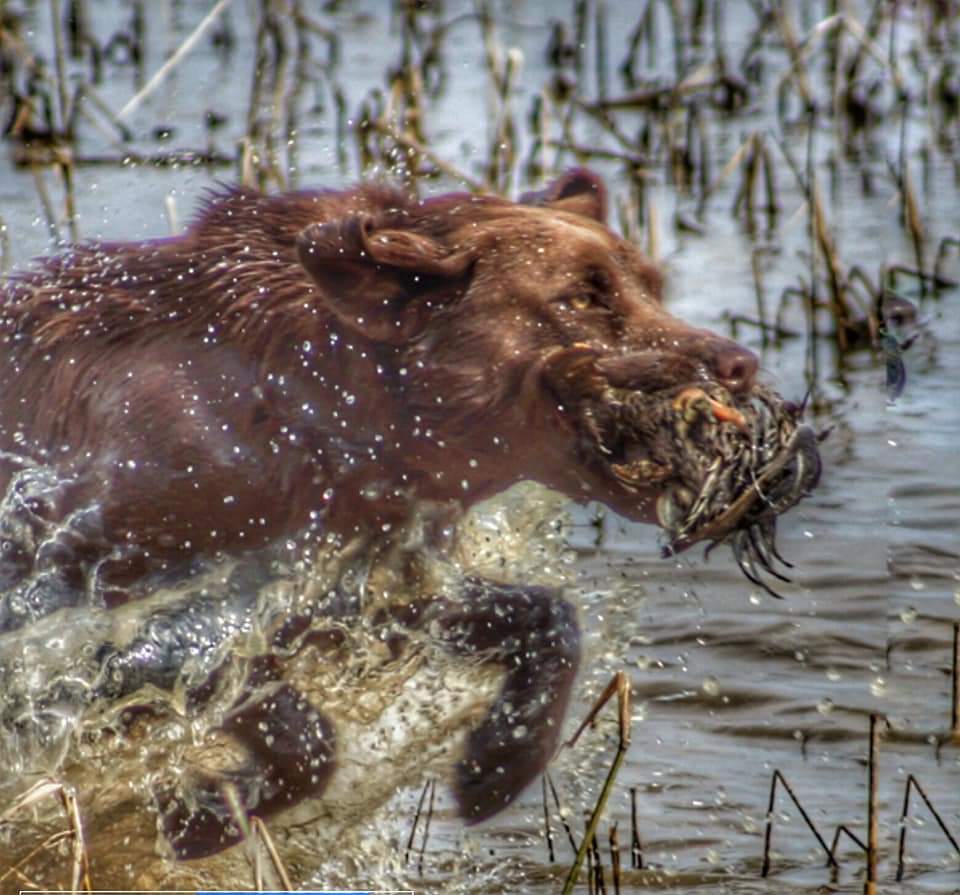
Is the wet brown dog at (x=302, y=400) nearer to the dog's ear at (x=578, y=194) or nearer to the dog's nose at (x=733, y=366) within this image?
the dog's nose at (x=733, y=366)

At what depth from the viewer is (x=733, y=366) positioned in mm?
3447

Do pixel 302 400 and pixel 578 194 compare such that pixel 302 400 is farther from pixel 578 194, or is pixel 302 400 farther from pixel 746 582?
pixel 746 582

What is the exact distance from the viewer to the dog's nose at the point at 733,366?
3.45 meters

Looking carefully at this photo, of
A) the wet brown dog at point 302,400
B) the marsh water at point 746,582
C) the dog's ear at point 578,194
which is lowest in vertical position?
the marsh water at point 746,582

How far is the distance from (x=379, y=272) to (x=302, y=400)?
268 millimetres

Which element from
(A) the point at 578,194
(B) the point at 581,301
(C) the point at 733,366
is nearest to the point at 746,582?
(A) the point at 578,194

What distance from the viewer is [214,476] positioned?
3.62 meters

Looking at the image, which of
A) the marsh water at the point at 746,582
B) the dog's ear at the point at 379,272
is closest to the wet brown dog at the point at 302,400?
the dog's ear at the point at 379,272

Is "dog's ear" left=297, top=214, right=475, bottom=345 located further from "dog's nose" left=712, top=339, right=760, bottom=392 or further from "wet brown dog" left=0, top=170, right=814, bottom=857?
"dog's nose" left=712, top=339, right=760, bottom=392

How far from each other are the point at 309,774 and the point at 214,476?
1.92 feet

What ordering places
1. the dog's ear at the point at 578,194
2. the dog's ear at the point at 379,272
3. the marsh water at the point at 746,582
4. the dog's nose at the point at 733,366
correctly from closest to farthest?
the dog's nose at the point at 733,366, the dog's ear at the point at 379,272, the dog's ear at the point at 578,194, the marsh water at the point at 746,582

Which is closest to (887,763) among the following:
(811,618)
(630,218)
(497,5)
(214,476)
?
(811,618)

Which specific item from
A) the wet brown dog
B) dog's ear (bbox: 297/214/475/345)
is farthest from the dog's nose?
dog's ear (bbox: 297/214/475/345)

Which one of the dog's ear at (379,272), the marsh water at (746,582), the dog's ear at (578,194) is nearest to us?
the dog's ear at (379,272)
